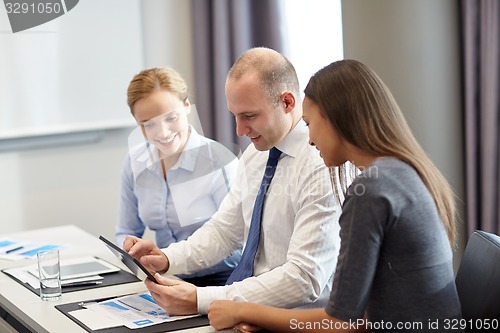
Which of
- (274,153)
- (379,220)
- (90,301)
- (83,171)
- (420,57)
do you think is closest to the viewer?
(379,220)

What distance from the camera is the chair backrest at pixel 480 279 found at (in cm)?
196

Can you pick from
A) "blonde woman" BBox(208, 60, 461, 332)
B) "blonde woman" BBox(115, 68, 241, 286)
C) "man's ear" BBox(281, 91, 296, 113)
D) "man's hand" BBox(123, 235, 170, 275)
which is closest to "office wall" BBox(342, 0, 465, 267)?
"blonde woman" BBox(115, 68, 241, 286)

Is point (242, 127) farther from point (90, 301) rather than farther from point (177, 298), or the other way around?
point (90, 301)

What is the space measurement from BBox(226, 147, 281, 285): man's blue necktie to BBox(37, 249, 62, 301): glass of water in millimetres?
524

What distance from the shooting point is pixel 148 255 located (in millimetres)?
2641

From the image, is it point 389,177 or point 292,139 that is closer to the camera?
point 389,177

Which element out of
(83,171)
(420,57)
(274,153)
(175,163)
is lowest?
(83,171)

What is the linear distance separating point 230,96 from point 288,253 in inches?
20.0

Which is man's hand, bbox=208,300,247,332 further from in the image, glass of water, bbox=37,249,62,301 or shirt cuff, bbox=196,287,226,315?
glass of water, bbox=37,249,62,301

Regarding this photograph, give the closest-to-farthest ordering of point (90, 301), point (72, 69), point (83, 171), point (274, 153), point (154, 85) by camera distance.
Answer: point (90, 301) < point (274, 153) < point (154, 85) < point (72, 69) < point (83, 171)

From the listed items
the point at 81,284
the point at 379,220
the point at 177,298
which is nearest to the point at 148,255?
the point at 81,284

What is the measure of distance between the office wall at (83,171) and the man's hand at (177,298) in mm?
2402

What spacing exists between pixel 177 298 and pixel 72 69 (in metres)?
2.48

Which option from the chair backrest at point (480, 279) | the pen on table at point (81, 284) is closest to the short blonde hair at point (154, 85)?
the pen on table at point (81, 284)
